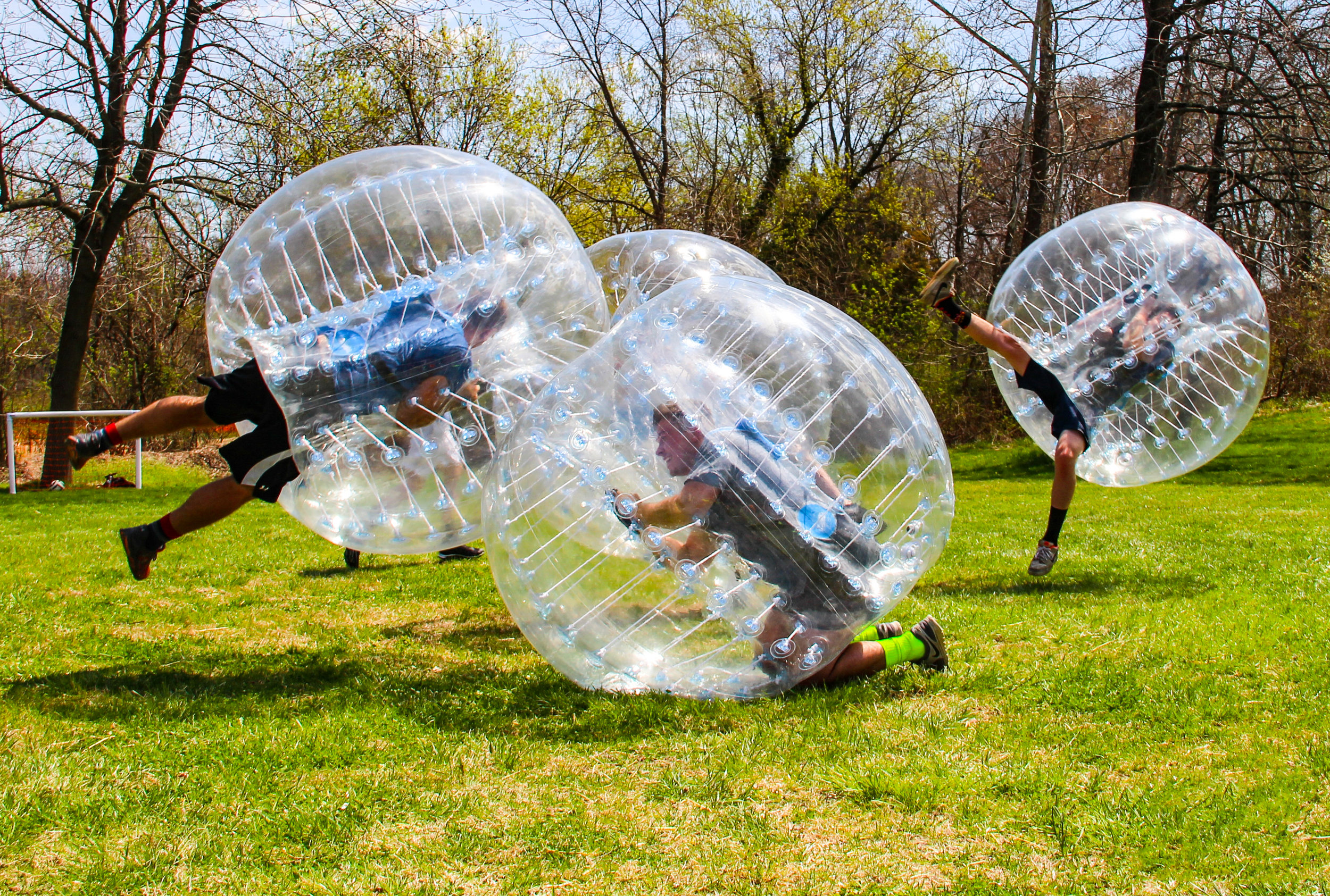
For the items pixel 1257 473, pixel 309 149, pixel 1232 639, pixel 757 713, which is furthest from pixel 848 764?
pixel 1257 473

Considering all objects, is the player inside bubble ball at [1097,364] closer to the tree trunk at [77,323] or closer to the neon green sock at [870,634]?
the neon green sock at [870,634]

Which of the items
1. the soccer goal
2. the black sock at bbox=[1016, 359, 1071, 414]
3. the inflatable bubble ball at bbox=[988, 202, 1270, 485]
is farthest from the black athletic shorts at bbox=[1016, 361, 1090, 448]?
the soccer goal

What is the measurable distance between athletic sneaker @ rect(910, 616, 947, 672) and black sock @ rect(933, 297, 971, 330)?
2.97 meters

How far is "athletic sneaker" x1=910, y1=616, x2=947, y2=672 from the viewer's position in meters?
4.29

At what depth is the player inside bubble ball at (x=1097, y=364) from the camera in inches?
247

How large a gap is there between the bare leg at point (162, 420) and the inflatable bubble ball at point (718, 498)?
5.89ft

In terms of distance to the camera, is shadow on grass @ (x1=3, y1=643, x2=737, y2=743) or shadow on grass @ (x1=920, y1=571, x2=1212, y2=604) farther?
shadow on grass @ (x1=920, y1=571, x2=1212, y2=604)

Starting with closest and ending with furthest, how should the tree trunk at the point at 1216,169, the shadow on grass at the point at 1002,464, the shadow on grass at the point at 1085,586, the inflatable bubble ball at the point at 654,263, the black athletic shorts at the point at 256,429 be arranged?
1. the black athletic shorts at the point at 256,429
2. the inflatable bubble ball at the point at 654,263
3. the shadow on grass at the point at 1085,586
4. the tree trunk at the point at 1216,169
5. the shadow on grass at the point at 1002,464

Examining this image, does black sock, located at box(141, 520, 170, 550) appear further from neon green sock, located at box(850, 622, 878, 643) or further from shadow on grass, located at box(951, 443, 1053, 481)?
shadow on grass, located at box(951, 443, 1053, 481)

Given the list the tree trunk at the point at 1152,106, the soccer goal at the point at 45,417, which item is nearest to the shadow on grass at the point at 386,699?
the soccer goal at the point at 45,417

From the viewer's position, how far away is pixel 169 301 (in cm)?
2316

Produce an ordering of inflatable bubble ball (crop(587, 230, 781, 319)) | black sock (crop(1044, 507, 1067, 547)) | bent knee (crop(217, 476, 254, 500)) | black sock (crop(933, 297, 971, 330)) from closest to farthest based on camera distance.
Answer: bent knee (crop(217, 476, 254, 500)) < inflatable bubble ball (crop(587, 230, 781, 319)) < black sock (crop(1044, 507, 1067, 547)) < black sock (crop(933, 297, 971, 330))

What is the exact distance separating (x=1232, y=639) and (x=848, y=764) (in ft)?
Result: 8.27

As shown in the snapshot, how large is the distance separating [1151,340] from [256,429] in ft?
17.0
